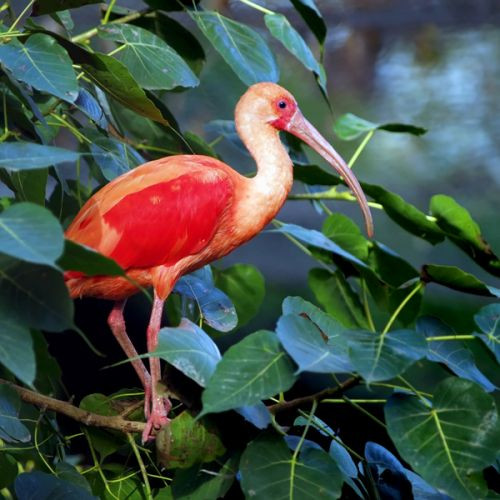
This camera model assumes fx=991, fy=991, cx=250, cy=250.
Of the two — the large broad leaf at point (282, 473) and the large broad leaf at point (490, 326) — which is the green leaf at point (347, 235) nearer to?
the large broad leaf at point (490, 326)

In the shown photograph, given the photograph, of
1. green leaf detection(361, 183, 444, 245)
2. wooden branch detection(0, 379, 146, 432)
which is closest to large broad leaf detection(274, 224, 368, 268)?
green leaf detection(361, 183, 444, 245)

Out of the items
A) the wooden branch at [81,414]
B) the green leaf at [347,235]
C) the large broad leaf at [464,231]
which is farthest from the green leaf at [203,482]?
the green leaf at [347,235]

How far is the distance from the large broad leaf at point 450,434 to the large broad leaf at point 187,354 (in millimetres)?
166

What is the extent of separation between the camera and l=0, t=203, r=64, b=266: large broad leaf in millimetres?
705

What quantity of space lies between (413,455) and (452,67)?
2.87 m

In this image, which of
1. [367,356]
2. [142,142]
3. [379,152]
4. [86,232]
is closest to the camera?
[367,356]

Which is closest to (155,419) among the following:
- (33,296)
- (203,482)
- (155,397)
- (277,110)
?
(155,397)

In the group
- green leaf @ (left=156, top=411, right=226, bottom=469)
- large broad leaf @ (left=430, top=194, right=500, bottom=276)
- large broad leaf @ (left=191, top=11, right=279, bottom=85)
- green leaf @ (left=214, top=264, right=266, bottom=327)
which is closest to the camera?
green leaf @ (left=156, top=411, right=226, bottom=469)

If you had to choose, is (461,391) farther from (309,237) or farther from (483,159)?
(483,159)

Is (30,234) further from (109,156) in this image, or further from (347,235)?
(347,235)

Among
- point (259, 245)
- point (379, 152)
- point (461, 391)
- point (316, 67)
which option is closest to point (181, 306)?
point (316, 67)

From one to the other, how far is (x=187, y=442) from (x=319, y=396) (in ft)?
0.46

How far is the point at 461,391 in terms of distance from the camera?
2.97 feet

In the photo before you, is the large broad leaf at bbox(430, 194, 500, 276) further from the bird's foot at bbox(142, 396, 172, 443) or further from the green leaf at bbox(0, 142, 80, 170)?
the green leaf at bbox(0, 142, 80, 170)
